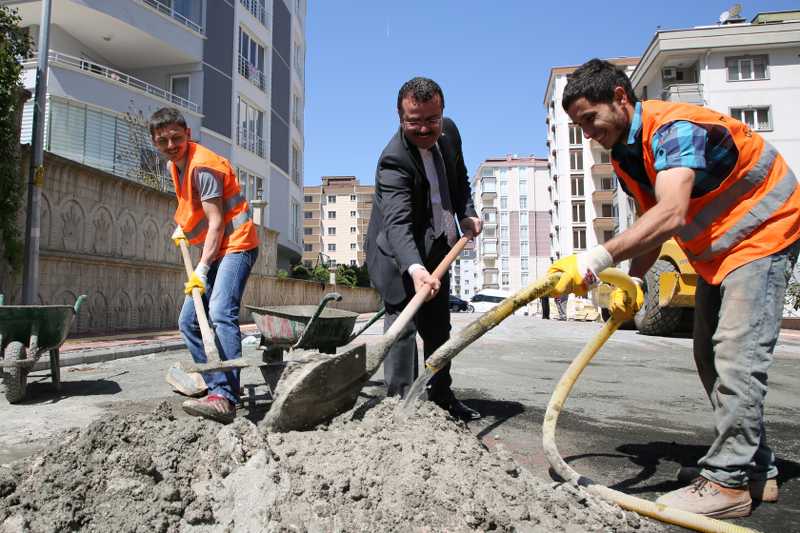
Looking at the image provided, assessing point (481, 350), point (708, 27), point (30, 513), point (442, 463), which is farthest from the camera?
point (708, 27)

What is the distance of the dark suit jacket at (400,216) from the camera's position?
3.12 meters

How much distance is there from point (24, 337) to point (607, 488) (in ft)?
14.2

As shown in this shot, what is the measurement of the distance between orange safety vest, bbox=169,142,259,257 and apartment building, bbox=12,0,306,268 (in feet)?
41.3

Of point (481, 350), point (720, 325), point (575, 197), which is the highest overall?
point (575, 197)

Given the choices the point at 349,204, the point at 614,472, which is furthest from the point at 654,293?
the point at 349,204

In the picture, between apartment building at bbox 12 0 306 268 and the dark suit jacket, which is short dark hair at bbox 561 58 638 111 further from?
apartment building at bbox 12 0 306 268

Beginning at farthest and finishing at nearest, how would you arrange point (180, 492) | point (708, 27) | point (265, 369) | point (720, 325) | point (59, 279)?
point (708, 27), point (59, 279), point (265, 369), point (720, 325), point (180, 492)

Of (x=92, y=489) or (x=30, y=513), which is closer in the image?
(x=30, y=513)

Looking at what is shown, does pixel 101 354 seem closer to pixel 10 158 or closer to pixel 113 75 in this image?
pixel 10 158

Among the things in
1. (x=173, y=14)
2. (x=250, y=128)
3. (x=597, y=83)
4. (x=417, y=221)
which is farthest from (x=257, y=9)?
(x=597, y=83)

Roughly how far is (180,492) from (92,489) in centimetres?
31

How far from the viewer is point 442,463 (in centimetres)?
206

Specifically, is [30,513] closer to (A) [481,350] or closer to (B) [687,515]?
(B) [687,515]

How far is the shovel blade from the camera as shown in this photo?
95.6 inches
